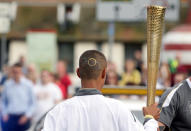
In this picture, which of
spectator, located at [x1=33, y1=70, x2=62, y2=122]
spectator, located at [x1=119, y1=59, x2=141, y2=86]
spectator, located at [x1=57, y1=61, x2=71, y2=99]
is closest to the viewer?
spectator, located at [x1=33, y1=70, x2=62, y2=122]

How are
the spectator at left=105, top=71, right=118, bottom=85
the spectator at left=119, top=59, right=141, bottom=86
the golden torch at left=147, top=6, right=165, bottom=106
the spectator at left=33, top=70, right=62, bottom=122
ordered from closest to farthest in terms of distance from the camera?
the golden torch at left=147, top=6, right=165, bottom=106 < the spectator at left=105, top=71, right=118, bottom=85 < the spectator at left=33, top=70, right=62, bottom=122 < the spectator at left=119, top=59, right=141, bottom=86

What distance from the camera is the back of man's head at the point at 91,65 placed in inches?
174

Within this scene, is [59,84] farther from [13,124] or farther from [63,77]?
[13,124]

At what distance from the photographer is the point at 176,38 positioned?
20.0 metres

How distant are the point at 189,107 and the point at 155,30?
2.31 ft

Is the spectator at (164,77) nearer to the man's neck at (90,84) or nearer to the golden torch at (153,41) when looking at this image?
the golden torch at (153,41)

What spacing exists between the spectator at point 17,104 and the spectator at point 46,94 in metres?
0.26

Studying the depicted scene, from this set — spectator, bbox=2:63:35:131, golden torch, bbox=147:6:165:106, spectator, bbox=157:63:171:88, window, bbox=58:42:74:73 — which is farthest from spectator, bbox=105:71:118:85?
window, bbox=58:42:74:73

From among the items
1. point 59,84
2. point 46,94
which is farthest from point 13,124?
point 59,84

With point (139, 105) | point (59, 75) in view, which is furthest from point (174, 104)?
point (59, 75)

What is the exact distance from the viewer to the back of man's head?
14.5 ft

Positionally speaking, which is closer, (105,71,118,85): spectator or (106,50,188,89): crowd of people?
(105,71,118,85): spectator

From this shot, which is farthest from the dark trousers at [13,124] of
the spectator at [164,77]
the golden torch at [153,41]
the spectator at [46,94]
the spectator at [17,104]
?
the golden torch at [153,41]

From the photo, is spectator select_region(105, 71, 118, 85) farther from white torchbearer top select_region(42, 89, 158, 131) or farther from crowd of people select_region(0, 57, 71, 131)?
white torchbearer top select_region(42, 89, 158, 131)
